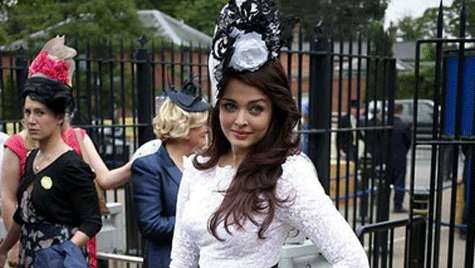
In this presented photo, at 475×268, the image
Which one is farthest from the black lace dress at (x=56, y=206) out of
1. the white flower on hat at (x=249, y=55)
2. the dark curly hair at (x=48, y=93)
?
the white flower on hat at (x=249, y=55)

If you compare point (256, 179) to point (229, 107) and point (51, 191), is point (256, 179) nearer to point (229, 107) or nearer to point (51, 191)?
point (229, 107)

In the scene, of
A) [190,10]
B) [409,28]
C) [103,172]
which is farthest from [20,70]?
[409,28]

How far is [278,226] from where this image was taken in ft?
5.48

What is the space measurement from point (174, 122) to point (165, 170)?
0.25 meters

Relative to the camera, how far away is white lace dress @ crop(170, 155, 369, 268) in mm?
1596

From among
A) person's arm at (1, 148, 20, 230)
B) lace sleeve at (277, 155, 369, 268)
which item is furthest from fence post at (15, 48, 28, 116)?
lace sleeve at (277, 155, 369, 268)

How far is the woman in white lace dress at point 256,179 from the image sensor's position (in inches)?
63.6

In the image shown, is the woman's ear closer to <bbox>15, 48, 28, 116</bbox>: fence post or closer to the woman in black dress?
the woman in black dress

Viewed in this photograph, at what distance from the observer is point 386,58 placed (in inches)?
213

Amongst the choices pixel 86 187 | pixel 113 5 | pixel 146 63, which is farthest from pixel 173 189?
pixel 113 5

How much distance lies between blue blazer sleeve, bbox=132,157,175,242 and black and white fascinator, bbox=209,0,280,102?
110cm

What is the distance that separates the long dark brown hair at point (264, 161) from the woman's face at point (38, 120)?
1.29 m

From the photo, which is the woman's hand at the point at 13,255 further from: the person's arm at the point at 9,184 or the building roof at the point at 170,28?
the building roof at the point at 170,28

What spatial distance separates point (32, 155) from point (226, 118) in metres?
1.52
